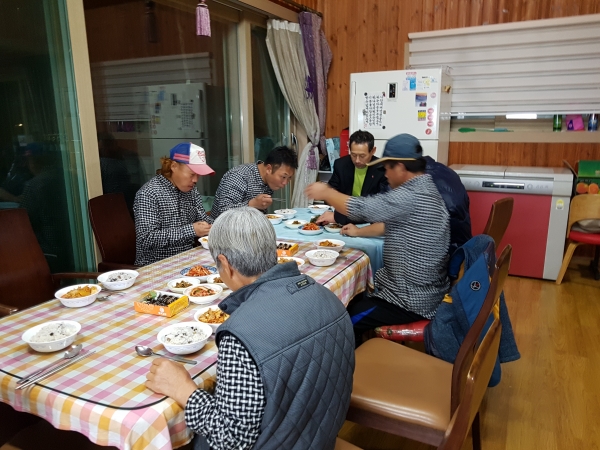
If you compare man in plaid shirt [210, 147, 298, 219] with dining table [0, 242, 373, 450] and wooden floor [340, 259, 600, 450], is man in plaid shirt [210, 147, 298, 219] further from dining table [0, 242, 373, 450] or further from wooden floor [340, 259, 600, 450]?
wooden floor [340, 259, 600, 450]

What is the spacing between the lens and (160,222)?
232cm

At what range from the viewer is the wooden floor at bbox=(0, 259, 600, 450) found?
188 cm

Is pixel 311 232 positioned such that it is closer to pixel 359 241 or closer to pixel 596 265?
pixel 359 241

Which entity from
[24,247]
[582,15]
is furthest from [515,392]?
[582,15]

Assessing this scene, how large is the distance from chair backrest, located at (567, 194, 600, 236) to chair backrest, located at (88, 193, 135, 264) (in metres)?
3.27

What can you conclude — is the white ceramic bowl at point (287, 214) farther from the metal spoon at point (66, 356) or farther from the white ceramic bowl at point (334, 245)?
the metal spoon at point (66, 356)

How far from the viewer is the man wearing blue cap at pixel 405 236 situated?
6.25ft

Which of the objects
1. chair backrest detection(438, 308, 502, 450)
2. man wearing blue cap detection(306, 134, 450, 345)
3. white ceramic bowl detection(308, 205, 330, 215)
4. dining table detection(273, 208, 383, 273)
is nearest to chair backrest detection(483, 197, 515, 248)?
man wearing blue cap detection(306, 134, 450, 345)

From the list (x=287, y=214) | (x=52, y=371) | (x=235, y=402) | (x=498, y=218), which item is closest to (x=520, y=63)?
(x=498, y=218)

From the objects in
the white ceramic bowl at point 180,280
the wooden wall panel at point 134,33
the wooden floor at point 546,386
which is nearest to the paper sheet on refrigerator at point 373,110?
the wooden wall panel at point 134,33

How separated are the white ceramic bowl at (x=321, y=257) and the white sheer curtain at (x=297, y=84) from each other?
2446mm

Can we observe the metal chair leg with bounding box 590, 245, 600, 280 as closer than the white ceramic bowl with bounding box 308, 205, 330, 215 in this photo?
No

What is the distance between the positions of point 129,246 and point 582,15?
4018 mm

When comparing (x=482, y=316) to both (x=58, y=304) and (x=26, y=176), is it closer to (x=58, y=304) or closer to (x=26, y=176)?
(x=58, y=304)
